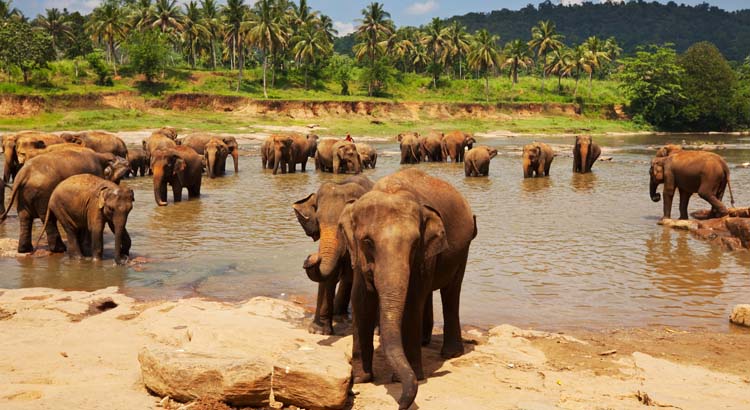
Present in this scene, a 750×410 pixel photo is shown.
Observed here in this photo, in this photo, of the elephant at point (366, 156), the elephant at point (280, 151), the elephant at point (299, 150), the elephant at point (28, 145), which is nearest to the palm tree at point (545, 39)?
the elephant at point (366, 156)

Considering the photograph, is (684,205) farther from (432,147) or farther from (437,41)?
(437,41)

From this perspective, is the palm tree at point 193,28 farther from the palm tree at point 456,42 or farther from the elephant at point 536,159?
the elephant at point 536,159

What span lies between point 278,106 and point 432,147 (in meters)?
32.2

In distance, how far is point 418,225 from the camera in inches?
222

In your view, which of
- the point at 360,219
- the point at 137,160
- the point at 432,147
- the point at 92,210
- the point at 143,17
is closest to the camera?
the point at 360,219

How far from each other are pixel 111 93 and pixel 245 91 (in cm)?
1497

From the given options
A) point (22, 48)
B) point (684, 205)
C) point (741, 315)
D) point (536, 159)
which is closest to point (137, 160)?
point (536, 159)

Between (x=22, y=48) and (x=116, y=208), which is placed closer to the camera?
(x=116, y=208)

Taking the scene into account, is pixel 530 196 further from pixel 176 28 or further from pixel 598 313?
pixel 176 28

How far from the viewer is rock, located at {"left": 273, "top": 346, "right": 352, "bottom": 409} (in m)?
5.38

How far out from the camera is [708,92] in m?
80.2

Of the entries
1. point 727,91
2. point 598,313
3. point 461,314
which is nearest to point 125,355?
point 461,314

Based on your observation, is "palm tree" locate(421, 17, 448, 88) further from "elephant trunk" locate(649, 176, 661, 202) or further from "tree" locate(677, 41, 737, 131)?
"elephant trunk" locate(649, 176, 661, 202)

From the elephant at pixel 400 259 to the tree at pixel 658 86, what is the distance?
264 ft
